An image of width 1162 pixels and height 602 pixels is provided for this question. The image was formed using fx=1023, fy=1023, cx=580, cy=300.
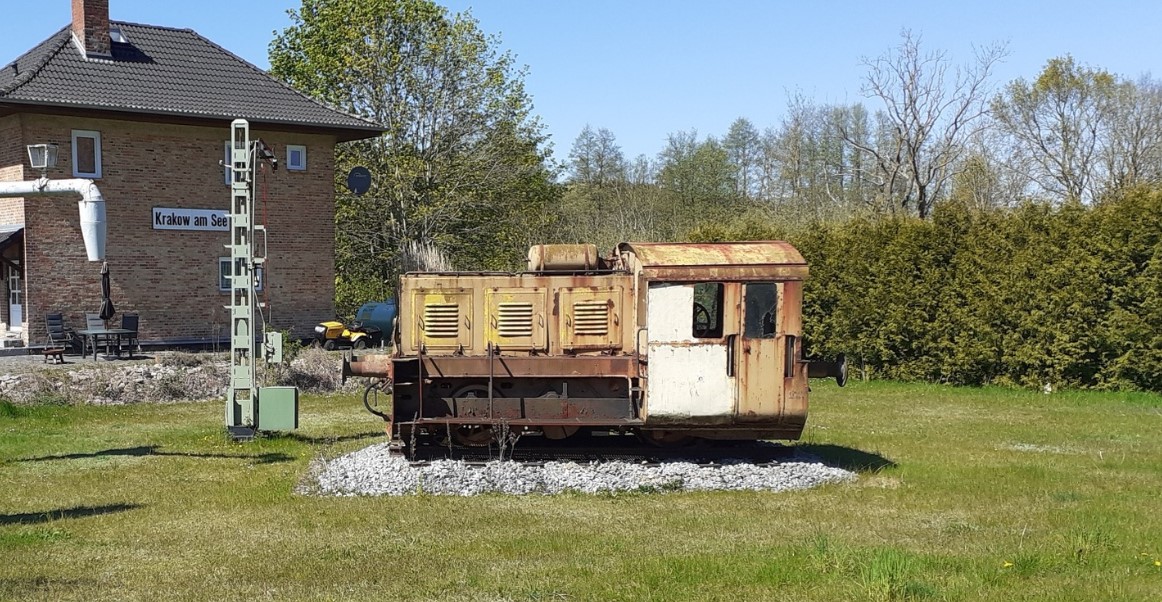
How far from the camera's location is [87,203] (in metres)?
11.6

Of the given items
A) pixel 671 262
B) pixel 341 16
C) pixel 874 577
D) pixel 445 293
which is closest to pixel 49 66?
pixel 341 16

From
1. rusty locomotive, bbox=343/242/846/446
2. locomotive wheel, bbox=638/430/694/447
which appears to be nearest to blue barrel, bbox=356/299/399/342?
rusty locomotive, bbox=343/242/846/446

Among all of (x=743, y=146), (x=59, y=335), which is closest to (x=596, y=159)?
(x=743, y=146)

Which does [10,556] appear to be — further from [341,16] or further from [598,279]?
[341,16]

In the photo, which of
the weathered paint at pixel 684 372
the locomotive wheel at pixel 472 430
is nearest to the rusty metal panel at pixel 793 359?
the weathered paint at pixel 684 372

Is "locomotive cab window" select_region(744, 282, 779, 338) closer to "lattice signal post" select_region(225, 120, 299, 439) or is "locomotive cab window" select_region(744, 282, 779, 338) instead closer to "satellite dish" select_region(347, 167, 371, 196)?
"lattice signal post" select_region(225, 120, 299, 439)

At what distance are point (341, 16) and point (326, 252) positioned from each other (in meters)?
13.9

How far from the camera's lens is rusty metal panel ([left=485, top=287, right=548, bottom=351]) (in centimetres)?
1302

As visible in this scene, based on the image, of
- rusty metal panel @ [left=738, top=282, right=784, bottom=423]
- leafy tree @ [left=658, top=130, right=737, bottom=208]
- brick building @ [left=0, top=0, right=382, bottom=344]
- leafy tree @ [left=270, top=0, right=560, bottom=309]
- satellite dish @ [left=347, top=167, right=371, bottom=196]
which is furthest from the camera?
leafy tree @ [left=658, top=130, right=737, bottom=208]

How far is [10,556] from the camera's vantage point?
8625mm

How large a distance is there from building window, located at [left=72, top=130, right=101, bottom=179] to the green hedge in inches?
662

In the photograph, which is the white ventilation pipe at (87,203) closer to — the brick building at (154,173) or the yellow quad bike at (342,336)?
the brick building at (154,173)

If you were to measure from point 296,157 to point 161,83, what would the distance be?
14.0 feet

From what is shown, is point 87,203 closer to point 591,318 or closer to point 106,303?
point 591,318
